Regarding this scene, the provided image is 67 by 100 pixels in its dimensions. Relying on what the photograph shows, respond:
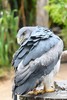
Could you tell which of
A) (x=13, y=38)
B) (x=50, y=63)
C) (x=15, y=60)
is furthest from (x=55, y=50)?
(x=13, y=38)

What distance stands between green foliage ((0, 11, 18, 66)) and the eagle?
13.5 ft

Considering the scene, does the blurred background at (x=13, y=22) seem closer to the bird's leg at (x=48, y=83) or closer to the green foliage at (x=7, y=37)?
the green foliage at (x=7, y=37)

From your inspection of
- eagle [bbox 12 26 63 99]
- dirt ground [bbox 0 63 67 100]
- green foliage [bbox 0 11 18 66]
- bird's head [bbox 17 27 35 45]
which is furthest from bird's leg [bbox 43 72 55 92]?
green foliage [bbox 0 11 18 66]

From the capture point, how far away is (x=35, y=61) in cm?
253

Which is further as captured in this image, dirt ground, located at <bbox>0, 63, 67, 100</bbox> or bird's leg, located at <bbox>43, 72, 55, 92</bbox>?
dirt ground, located at <bbox>0, 63, 67, 100</bbox>

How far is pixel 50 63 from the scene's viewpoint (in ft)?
8.65

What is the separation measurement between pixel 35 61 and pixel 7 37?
4.65 metres

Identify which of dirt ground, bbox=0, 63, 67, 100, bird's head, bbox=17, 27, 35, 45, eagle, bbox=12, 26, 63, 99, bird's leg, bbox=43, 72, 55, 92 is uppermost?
bird's head, bbox=17, 27, 35, 45

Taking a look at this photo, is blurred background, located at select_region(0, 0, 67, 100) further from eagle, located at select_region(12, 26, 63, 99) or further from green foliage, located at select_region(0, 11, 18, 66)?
eagle, located at select_region(12, 26, 63, 99)

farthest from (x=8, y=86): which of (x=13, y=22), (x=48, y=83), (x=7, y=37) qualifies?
(x=48, y=83)

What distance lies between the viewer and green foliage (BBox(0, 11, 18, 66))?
687 cm

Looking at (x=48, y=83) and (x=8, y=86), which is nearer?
(x=48, y=83)

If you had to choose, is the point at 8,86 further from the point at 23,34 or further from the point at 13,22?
the point at 23,34

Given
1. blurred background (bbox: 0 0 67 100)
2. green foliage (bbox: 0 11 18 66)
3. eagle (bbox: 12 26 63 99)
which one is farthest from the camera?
green foliage (bbox: 0 11 18 66)
